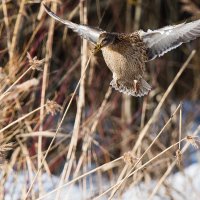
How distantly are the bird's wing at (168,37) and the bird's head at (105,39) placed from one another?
0.62ft

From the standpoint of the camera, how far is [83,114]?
3.98 metres

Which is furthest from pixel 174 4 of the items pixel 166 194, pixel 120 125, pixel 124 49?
pixel 124 49

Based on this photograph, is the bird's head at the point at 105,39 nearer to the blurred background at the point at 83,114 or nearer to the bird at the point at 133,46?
the bird at the point at 133,46

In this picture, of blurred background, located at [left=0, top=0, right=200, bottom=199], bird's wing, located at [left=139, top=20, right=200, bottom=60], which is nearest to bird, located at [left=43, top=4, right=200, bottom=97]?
bird's wing, located at [left=139, top=20, right=200, bottom=60]

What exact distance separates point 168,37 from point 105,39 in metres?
0.40

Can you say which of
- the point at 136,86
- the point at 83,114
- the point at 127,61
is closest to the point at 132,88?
the point at 136,86

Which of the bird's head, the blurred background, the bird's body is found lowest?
the blurred background

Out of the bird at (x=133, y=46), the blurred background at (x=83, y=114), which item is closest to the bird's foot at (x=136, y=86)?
the bird at (x=133, y=46)

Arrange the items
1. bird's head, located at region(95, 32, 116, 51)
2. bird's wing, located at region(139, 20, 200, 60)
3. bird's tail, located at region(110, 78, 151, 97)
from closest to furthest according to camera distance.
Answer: bird's head, located at region(95, 32, 116, 51)
bird's wing, located at region(139, 20, 200, 60)
bird's tail, located at region(110, 78, 151, 97)

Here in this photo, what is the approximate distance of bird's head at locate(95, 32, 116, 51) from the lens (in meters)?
2.95

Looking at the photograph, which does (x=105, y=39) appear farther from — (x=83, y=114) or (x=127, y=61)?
(x=83, y=114)

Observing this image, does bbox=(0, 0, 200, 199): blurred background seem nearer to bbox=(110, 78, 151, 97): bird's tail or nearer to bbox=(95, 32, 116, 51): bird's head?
bbox=(110, 78, 151, 97): bird's tail

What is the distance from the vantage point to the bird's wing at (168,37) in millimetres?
3129

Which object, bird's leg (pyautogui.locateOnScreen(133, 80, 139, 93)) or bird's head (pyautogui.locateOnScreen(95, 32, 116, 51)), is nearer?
bird's head (pyautogui.locateOnScreen(95, 32, 116, 51))
